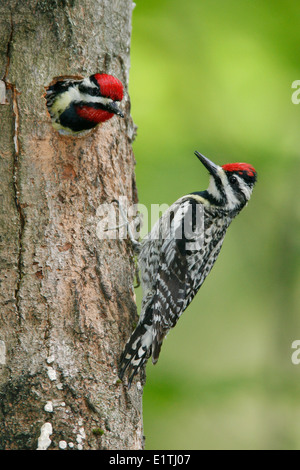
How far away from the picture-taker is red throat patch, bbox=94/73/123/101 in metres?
3.79

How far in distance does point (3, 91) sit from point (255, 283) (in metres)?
4.45

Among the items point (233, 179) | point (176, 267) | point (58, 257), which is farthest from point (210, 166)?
point (58, 257)

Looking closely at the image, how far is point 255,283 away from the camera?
7391 millimetres

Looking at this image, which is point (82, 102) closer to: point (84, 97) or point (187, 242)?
point (84, 97)

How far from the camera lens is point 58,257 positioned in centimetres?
371

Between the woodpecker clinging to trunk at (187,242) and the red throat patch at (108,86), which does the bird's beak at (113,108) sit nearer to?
the red throat patch at (108,86)

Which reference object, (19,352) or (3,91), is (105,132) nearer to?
(3,91)

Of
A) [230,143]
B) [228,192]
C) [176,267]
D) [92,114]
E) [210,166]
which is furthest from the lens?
[230,143]

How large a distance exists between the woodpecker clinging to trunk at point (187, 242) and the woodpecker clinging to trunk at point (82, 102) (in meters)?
1.06

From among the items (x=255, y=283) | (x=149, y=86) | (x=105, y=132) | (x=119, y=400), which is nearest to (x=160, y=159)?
(x=149, y=86)

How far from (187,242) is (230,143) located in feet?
5.30

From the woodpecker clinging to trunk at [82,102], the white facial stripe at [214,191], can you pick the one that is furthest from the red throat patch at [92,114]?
the white facial stripe at [214,191]

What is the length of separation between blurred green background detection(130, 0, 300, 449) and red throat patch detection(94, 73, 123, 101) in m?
1.84

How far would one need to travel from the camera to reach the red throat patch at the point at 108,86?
149 inches
